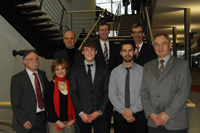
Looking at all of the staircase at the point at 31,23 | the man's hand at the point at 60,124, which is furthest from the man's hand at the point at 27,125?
the staircase at the point at 31,23

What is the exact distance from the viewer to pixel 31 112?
94.0 inches

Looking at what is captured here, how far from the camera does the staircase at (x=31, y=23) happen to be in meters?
4.78

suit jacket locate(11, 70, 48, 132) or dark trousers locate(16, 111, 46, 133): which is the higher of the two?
suit jacket locate(11, 70, 48, 132)

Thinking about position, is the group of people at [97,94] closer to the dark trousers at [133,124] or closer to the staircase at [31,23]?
the dark trousers at [133,124]

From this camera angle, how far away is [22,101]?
7.91 ft

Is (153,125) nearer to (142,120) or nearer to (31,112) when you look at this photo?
(142,120)

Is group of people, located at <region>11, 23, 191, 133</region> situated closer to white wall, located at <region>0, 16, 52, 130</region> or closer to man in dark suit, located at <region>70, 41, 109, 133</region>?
man in dark suit, located at <region>70, 41, 109, 133</region>

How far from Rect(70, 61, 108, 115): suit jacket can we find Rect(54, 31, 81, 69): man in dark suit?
2.18 ft

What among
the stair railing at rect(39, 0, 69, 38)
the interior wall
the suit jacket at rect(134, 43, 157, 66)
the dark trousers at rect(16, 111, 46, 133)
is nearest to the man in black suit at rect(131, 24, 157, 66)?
the suit jacket at rect(134, 43, 157, 66)

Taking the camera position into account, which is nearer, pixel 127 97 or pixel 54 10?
pixel 127 97

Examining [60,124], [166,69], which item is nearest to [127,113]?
[166,69]

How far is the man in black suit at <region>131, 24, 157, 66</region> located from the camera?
2.80m

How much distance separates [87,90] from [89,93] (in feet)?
0.14

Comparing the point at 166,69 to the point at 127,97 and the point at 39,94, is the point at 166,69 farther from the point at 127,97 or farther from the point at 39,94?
the point at 39,94
